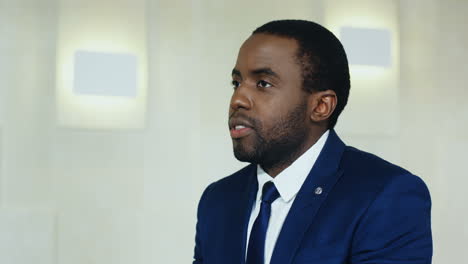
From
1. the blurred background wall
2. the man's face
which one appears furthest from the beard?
the blurred background wall

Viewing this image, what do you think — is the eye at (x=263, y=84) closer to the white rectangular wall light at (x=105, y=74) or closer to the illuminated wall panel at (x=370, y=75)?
the white rectangular wall light at (x=105, y=74)

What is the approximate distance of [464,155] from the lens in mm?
2879

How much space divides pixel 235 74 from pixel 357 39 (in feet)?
5.01

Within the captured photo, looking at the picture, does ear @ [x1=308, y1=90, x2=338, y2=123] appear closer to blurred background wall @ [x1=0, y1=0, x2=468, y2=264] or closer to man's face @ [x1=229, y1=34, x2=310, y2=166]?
man's face @ [x1=229, y1=34, x2=310, y2=166]

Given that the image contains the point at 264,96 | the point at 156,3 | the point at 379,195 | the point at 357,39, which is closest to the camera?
the point at 379,195

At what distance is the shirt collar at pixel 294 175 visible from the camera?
1.34 metres

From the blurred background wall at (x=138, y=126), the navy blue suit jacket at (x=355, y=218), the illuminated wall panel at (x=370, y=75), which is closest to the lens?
the navy blue suit jacket at (x=355, y=218)

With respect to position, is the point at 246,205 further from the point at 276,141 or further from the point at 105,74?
the point at 105,74

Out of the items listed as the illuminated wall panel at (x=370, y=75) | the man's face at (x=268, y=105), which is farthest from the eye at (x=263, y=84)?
the illuminated wall panel at (x=370, y=75)

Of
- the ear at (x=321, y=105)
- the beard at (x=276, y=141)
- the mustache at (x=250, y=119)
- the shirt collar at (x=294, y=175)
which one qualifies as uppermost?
the ear at (x=321, y=105)

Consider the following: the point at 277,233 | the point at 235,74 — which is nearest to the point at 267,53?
the point at 235,74

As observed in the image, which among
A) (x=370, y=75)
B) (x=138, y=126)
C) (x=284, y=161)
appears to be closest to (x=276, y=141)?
(x=284, y=161)

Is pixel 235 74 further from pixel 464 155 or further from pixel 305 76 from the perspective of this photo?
pixel 464 155

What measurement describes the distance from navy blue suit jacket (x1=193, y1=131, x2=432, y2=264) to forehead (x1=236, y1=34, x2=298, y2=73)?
201 millimetres
